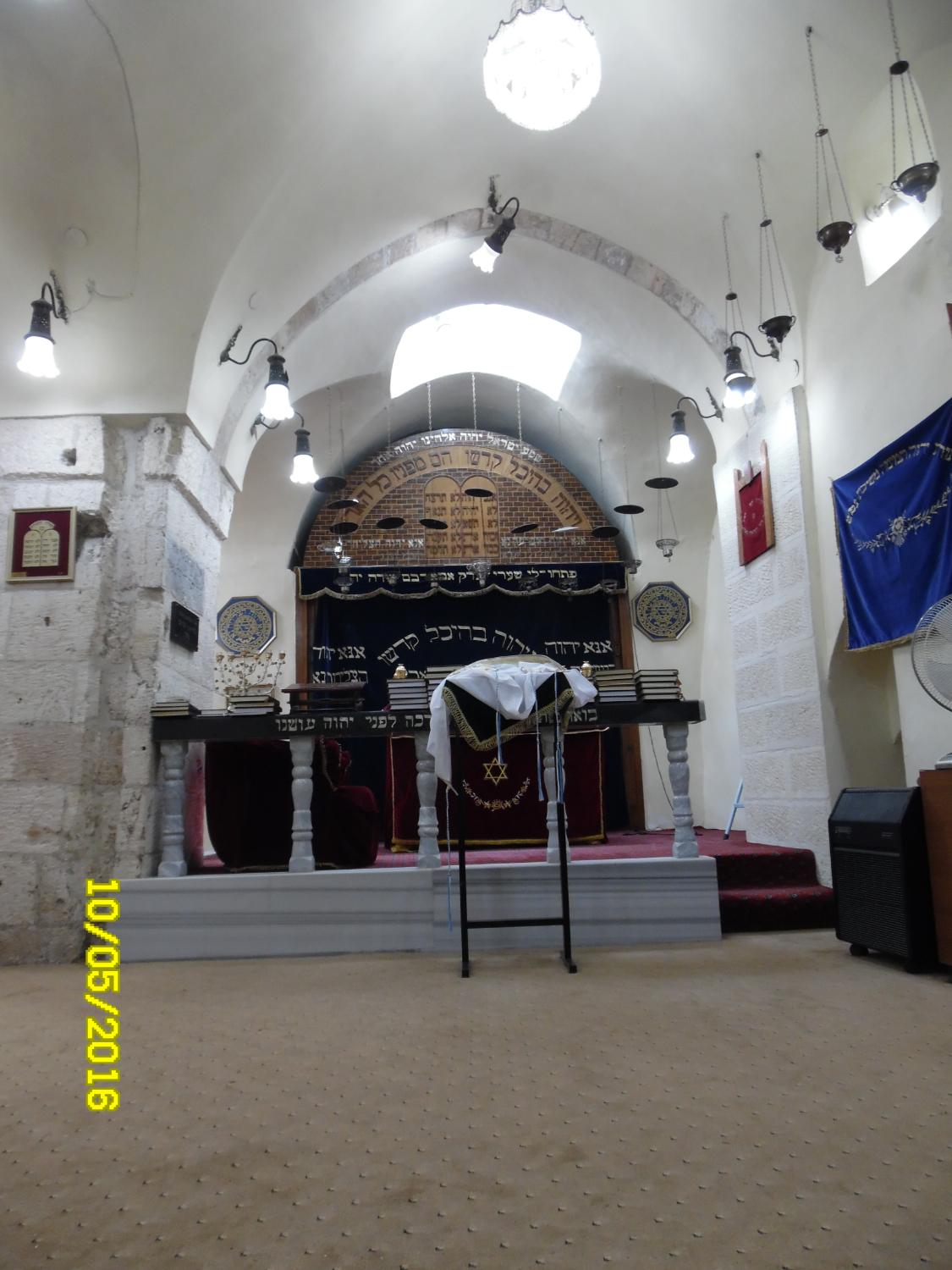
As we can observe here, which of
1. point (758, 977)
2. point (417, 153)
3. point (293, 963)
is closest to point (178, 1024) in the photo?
point (293, 963)

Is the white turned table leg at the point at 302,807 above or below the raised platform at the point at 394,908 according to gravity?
above

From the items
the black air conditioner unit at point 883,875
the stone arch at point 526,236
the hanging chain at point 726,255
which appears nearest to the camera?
the black air conditioner unit at point 883,875

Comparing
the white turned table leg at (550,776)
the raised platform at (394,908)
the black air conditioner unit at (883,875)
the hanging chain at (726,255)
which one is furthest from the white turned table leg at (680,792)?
the hanging chain at (726,255)

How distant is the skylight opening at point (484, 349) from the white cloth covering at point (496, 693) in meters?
5.34

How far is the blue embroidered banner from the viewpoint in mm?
3867

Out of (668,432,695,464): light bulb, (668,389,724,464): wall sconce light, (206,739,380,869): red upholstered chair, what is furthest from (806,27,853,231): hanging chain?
(206,739,380,869): red upholstered chair

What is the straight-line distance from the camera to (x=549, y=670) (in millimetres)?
3736

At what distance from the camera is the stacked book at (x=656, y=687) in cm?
422

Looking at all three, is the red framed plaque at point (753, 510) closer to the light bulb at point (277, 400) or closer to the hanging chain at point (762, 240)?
the hanging chain at point (762, 240)

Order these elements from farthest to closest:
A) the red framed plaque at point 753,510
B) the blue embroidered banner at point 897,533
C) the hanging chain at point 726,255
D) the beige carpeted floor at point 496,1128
→ the red framed plaque at point 753,510
the hanging chain at point 726,255
the blue embroidered banner at point 897,533
the beige carpeted floor at point 496,1128

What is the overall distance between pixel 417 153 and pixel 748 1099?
5.30m

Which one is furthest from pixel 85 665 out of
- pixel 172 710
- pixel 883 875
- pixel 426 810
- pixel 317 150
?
pixel 883 875

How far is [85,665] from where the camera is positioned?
14.4ft
